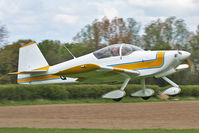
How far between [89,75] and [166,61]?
11.6 feet

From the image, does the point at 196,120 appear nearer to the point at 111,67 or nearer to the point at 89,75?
the point at 111,67

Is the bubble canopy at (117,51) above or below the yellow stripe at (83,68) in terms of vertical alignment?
above

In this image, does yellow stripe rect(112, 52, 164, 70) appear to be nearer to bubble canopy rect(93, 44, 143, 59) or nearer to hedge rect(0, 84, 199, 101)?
bubble canopy rect(93, 44, 143, 59)

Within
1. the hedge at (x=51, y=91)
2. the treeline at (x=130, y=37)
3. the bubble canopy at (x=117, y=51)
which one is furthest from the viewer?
the treeline at (x=130, y=37)

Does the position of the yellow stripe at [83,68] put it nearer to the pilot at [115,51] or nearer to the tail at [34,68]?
the pilot at [115,51]

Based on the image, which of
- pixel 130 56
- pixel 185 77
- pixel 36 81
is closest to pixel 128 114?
pixel 130 56

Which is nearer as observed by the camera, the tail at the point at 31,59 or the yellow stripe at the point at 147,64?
the yellow stripe at the point at 147,64

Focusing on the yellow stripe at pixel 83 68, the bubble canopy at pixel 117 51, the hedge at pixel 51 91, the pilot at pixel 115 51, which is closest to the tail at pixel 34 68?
the hedge at pixel 51 91

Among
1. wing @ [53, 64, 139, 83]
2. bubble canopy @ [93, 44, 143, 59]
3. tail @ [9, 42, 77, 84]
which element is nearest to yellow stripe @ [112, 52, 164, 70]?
wing @ [53, 64, 139, 83]

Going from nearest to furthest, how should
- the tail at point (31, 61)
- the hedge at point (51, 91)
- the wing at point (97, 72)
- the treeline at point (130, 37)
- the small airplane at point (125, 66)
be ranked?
the wing at point (97, 72), the small airplane at point (125, 66), the hedge at point (51, 91), the tail at point (31, 61), the treeline at point (130, 37)

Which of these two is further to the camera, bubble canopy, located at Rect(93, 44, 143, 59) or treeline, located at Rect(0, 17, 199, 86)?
treeline, located at Rect(0, 17, 199, 86)

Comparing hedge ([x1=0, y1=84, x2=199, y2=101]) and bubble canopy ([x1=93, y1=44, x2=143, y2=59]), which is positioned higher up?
bubble canopy ([x1=93, y1=44, x2=143, y2=59])

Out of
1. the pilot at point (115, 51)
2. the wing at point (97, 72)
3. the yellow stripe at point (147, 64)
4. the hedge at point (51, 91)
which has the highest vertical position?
the pilot at point (115, 51)

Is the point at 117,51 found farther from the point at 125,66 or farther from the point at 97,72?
the point at 97,72
